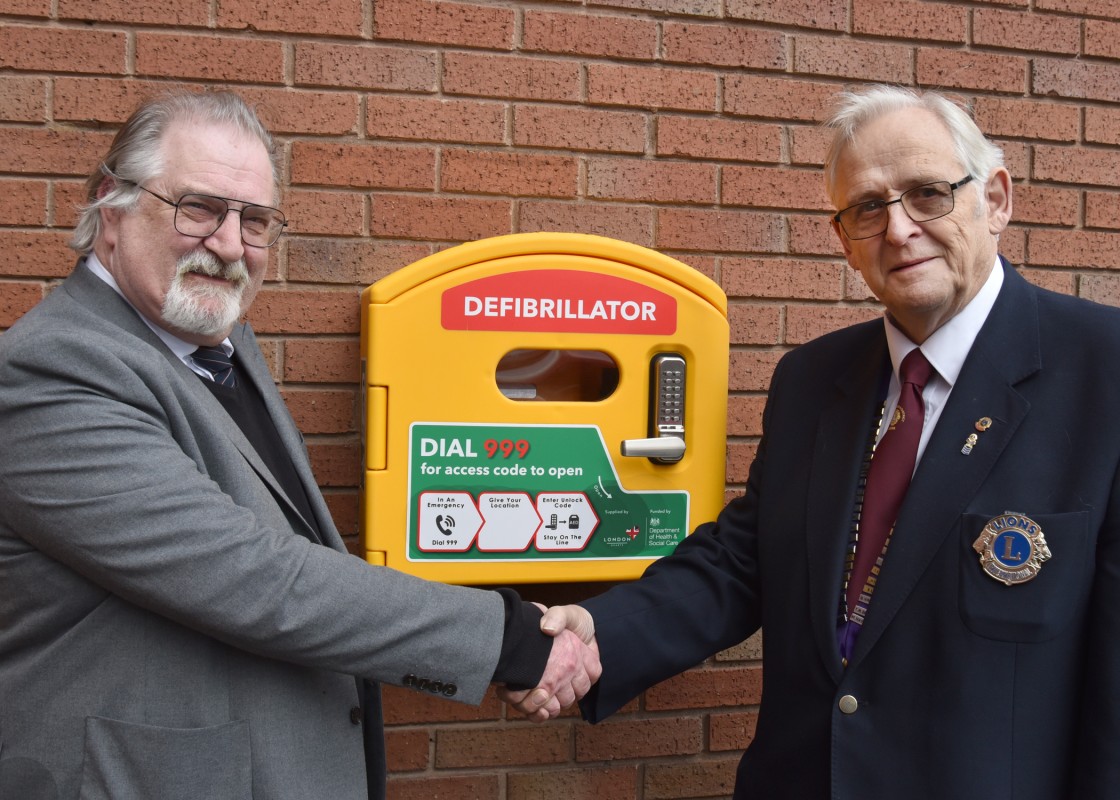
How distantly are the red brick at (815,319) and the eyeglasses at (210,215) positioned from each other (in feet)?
4.82

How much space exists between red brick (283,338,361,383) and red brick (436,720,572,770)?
97cm

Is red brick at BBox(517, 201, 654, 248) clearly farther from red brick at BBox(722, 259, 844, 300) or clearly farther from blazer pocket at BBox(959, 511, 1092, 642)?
blazer pocket at BBox(959, 511, 1092, 642)

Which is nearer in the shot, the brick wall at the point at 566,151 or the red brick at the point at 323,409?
the brick wall at the point at 566,151

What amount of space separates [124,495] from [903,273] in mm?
1449

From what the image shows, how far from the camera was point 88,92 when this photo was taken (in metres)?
2.41

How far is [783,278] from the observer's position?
2824 millimetres

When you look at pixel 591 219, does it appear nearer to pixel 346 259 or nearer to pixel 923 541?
pixel 346 259

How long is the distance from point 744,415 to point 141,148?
5.47 feet

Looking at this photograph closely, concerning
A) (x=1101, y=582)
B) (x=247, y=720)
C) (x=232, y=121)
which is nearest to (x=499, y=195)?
(x=232, y=121)

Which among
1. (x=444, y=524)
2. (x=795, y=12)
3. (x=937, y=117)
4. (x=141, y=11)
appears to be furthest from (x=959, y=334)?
(x=141, y=11)

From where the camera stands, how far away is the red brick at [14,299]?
241cm

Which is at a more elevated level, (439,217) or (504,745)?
(439,217)

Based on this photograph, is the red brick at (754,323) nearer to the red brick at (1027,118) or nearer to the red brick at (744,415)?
the red brick at (744,415)

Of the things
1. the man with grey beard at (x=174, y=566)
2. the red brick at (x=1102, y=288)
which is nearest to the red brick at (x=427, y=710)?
the man with grey beard at (x=174, y=566)
